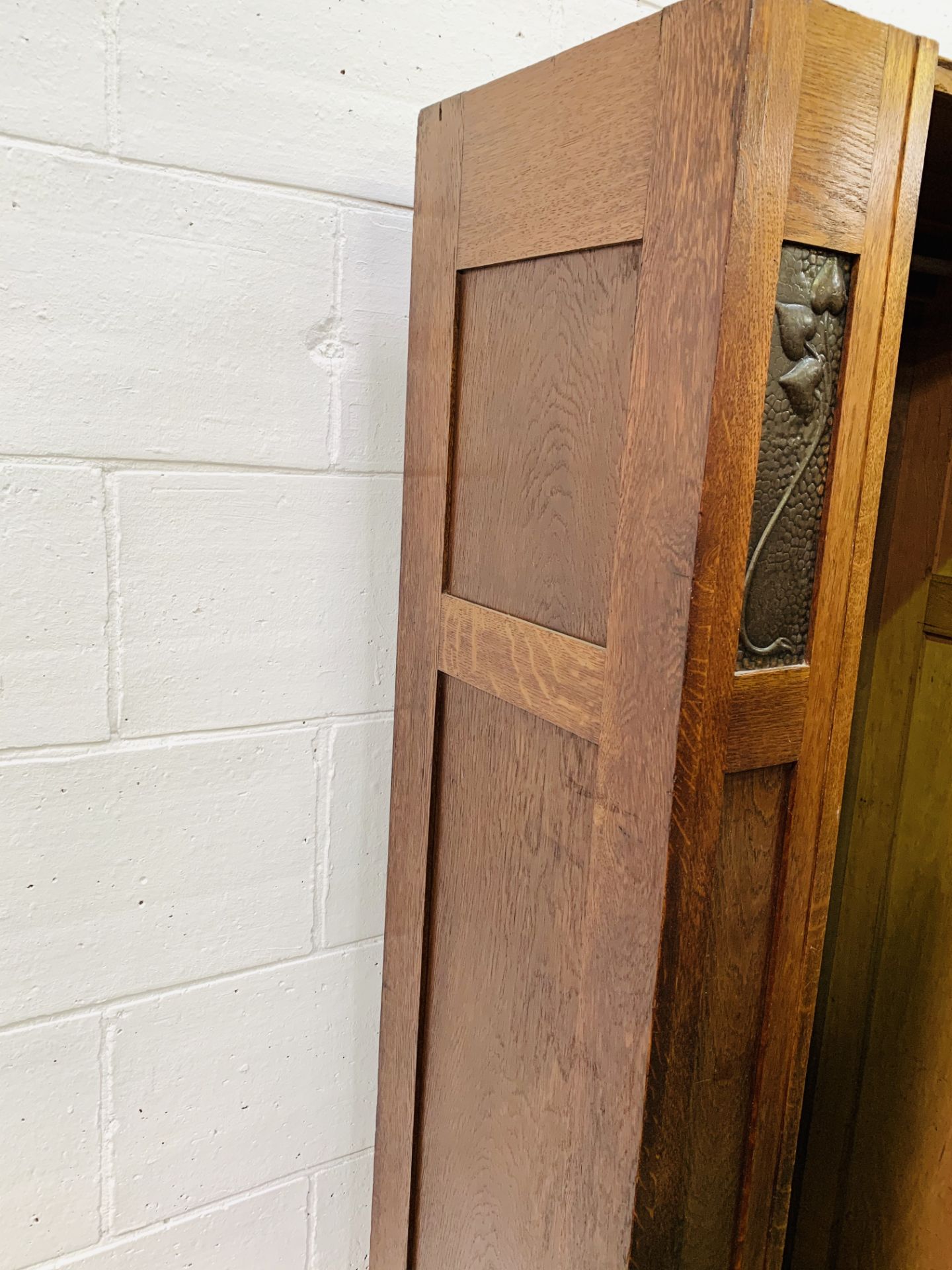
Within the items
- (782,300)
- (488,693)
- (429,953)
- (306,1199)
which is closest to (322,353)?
(488,693)

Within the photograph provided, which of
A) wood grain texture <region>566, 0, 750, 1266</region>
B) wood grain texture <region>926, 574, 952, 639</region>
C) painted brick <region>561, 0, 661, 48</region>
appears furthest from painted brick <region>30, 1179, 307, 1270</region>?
painted brick <region>561, 0, 661, 48</region>

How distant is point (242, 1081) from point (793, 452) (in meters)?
0.89

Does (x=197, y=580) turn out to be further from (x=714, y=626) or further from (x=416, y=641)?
(x=714, y=626)

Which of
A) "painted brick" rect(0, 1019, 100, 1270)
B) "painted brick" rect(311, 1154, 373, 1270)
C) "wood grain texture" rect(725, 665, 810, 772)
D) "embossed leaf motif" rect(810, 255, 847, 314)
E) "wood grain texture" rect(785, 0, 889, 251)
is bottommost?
"painted brick" rect(311, 1154, 373, 1270)

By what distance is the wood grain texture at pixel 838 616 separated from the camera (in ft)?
2.17

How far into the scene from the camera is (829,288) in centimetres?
66

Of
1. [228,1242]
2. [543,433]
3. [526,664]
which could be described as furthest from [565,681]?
[228,1242]

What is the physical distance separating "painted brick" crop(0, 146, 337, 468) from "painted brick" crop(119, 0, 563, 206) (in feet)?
0.12

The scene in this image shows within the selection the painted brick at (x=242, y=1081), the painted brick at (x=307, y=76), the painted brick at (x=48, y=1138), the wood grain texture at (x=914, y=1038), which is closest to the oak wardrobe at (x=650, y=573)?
the painted brick at (x=307, y=76)

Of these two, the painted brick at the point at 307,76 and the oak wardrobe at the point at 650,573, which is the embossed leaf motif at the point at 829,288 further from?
the painted brick at the point at 307,76

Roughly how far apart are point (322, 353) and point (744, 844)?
62 centimetres

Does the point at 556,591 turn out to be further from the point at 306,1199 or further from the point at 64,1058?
the point at 306,1199

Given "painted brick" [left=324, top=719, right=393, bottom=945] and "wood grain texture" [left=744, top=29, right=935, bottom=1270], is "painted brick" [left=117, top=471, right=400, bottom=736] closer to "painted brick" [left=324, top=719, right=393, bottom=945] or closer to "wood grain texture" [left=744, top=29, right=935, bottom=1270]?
"painted brick" [left=324, top=719, right=393, bottom=945]

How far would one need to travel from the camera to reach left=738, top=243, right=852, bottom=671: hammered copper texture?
2.14 ft
